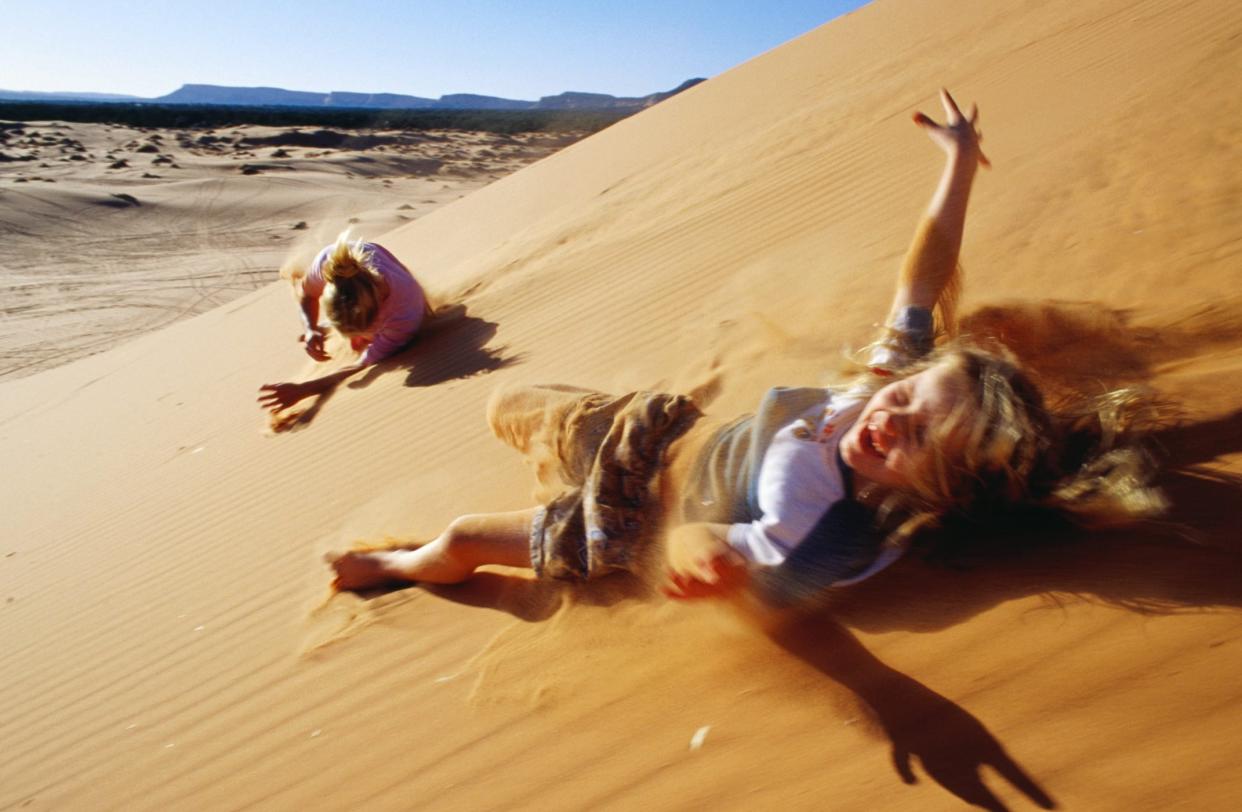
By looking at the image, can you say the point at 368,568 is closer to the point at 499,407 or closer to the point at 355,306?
the point at 499,407

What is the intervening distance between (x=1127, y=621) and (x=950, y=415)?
536 mm

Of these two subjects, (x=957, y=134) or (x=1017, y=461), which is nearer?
(x=1017, y=461)

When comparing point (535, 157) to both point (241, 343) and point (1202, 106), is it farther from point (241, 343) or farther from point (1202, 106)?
point (1202, 106)

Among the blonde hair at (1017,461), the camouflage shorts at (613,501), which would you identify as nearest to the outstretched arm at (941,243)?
the blonde hair at (1017,461)

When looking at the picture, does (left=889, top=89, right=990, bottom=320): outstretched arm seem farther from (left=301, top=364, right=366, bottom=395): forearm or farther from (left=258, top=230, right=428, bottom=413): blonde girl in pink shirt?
(left=301, top=364, right=366, bottom=395): forearm

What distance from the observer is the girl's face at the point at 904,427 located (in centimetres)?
188

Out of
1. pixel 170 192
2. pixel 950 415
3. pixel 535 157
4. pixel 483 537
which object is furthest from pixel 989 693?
pixel 535 157

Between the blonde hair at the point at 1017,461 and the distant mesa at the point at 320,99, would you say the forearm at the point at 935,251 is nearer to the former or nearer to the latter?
the blonde hair at the point at 1017,461

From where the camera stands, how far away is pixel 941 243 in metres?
2.43

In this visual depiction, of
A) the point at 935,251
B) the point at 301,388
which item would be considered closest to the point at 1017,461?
the point at 935,251

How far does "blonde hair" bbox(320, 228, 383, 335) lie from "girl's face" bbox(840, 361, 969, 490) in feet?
11.5

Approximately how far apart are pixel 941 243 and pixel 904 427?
0.80 metres

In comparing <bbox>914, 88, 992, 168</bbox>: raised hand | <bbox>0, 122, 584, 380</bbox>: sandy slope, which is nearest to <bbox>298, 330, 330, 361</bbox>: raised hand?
<bbox>914, 88, 992, 168</bbox>: raised hand

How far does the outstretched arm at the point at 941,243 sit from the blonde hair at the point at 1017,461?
0.38 meters
